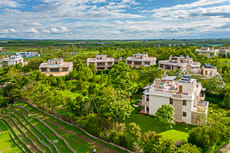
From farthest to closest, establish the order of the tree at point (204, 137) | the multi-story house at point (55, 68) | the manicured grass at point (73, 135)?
1. the multi-story house at point (55, 68)
2. the manicured grass at point (73, 135)
3. the tree at point (204, 137)

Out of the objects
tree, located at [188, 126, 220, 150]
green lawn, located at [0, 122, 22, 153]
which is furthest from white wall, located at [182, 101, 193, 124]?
green lawn, located at [0, 122, 22, 153]

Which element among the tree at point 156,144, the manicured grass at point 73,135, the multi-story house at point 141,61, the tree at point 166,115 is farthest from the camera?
the multi-story house at point 141,61

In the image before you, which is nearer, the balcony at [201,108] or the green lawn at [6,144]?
the green lawn at [6,144]

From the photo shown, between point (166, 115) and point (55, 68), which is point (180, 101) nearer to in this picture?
point (166, 115)

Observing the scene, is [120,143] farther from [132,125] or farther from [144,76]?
[144,76]

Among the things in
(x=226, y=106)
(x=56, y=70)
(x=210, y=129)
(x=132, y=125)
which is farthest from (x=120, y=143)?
(x=56, y=70)

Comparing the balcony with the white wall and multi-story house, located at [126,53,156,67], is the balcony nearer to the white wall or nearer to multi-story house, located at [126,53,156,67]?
the white wall

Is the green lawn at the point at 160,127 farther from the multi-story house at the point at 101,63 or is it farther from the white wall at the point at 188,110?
the multi-story house at the point at 101,63

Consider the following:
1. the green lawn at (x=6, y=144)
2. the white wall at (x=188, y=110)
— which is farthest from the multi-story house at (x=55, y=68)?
the white wall at (x=188, y=110)
